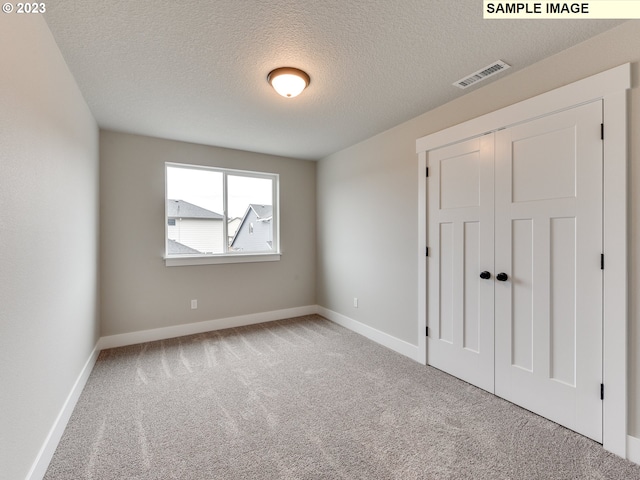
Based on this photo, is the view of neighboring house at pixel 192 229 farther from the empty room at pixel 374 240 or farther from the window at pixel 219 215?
the empty room at pixel 374 240

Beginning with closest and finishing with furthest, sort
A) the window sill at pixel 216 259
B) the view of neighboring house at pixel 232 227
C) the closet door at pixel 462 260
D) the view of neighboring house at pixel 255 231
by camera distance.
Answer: the closet door at pixel 462 260 → the window sill at pixel 216 259 → the view of neighboring house at pixel 232 227 → the view of neighboring house at pixel 255 231

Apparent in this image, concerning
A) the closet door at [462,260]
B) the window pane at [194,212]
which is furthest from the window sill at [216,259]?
the closet door at [462,260]

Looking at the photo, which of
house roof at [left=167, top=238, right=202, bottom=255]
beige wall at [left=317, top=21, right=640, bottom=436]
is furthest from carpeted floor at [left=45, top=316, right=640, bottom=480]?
house roof at [left=167, top=238, right=202, bottom=255]

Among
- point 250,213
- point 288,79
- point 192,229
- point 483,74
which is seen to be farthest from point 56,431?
point 483,74

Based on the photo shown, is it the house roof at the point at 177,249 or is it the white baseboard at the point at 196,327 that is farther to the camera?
the house roof at the point at 177,249

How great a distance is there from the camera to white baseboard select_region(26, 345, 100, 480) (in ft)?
4.99

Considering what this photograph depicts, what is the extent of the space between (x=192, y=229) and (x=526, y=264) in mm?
3786

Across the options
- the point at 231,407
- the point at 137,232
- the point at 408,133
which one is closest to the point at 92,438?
the point at 231,407

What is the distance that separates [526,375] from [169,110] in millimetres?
3852

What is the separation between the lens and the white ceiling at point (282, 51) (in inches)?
63.7

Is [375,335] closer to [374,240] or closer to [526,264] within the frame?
[374,240]

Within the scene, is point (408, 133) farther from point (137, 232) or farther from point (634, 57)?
point (137, 232)

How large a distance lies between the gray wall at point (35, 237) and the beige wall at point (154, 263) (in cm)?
106

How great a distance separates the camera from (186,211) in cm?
396
